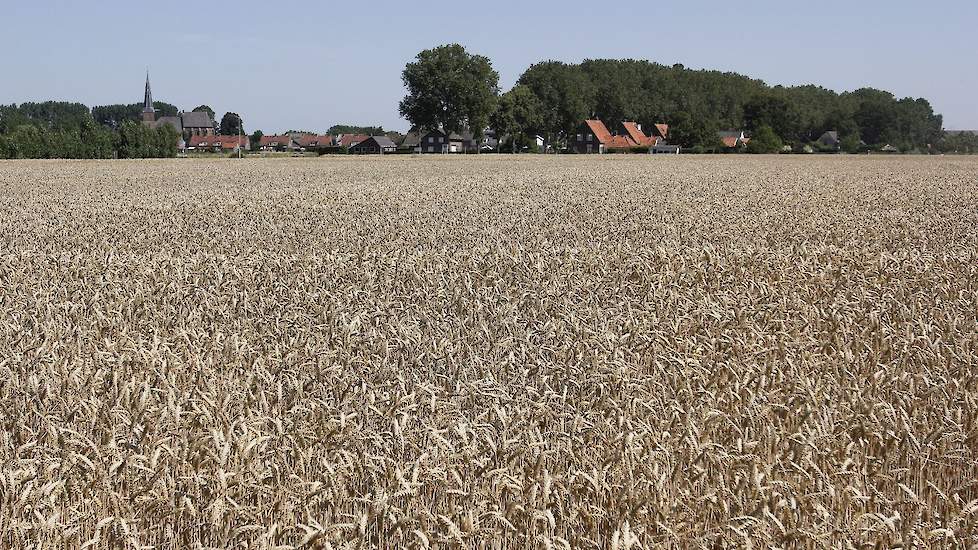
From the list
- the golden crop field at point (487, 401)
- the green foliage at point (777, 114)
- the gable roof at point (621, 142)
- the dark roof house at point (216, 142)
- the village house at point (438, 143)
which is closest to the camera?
the golden crop field at point (487, 401)

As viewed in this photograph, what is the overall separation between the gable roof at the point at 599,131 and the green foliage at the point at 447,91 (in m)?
28.8

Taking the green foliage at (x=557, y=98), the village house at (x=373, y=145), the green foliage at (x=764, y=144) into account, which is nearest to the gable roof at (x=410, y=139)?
the village house at (x=373, y=145)

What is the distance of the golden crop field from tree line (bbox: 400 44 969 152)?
362ft

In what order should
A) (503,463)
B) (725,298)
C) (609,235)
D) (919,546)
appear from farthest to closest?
1. (609,235)
2. (725,298)
3. (503,463)
4. (919,546)

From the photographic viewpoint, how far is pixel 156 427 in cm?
484

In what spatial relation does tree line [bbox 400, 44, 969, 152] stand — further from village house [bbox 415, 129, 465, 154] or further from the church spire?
the church spire

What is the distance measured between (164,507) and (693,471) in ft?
8.02

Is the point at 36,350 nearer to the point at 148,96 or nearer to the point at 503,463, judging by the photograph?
the point at 503,463

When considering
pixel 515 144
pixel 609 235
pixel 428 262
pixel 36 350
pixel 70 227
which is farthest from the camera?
pixel 515 144

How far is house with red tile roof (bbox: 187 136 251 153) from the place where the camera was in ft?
592

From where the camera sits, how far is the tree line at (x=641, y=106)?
395 feet

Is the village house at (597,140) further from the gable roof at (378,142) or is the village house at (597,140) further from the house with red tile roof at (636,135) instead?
the gable roof at (378,142)

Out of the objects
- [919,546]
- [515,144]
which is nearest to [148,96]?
[515,144]

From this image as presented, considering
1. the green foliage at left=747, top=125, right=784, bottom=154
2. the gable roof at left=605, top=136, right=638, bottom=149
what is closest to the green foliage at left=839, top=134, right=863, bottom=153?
the green foliage at left=747, top=125, right=784, bottom=154
